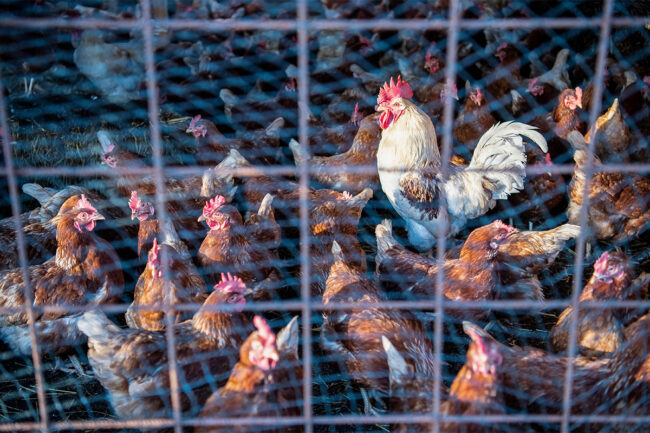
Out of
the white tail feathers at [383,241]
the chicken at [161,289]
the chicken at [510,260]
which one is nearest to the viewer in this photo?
the chicken at [161,289]

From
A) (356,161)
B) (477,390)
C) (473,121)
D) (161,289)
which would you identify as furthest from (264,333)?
(473,121)

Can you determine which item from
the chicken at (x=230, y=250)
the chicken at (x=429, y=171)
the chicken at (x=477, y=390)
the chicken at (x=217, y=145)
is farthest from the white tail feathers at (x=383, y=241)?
the chicken at (x=217, y=145)

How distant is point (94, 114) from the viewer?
4336mm

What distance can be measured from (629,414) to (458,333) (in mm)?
826

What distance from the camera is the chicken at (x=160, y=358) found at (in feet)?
6.77

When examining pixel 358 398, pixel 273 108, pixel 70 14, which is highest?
pixel 70 14

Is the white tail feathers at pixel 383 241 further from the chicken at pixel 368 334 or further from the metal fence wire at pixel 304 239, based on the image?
the chicken at pixel 368 334

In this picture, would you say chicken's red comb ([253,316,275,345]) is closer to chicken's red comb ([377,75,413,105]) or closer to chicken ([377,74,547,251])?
chicken ([377,74,547,251])

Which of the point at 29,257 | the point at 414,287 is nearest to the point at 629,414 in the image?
the point at 414,287

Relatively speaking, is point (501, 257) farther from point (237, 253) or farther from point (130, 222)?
point (130, 222)

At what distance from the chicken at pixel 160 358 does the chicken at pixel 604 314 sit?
1210mm

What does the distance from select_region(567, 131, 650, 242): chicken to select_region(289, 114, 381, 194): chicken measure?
41.2 inches

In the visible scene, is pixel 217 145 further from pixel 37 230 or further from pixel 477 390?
pixel 477 390

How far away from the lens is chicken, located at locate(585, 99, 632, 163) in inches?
134
